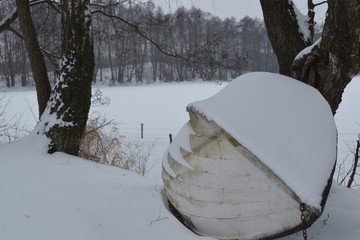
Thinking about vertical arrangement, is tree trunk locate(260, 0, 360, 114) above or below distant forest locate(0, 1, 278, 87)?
below

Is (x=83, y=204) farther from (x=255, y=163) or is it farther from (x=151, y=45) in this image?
(x=151, y=45)

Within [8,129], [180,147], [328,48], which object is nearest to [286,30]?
[328,48]

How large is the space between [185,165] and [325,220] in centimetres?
159

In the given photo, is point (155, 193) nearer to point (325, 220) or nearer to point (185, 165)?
point (185, 165)

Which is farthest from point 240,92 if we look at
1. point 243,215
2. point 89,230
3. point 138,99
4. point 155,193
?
point 138,99

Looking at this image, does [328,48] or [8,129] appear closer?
[328,48]

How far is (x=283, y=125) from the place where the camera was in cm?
247

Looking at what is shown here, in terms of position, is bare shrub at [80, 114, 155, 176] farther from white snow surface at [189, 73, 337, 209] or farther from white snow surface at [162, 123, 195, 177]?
white snow surface at [189, 73, 337, 209]

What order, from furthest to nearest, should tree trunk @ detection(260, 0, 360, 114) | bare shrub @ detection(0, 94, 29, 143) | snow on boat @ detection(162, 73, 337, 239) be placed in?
bare shrub @ detection(0, 94, 29, 143) → tree trunk @ detection(260, 0, 360, 114) → snow on boat @ detection(162, 73, 337, 239)

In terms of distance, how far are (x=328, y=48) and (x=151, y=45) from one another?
49009 millimetres

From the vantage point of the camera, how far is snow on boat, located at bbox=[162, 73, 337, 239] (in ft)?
6.89

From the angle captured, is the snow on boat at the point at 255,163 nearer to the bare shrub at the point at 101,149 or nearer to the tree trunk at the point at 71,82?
the tree trunk at the point at 71,82

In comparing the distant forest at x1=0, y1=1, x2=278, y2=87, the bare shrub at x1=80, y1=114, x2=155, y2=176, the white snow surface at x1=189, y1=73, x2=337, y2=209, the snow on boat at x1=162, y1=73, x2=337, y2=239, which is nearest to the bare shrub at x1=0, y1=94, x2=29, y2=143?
the bare shrub at x1=80, y1=114, x2=155, y2=176

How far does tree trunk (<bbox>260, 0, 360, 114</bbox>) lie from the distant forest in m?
2.11
